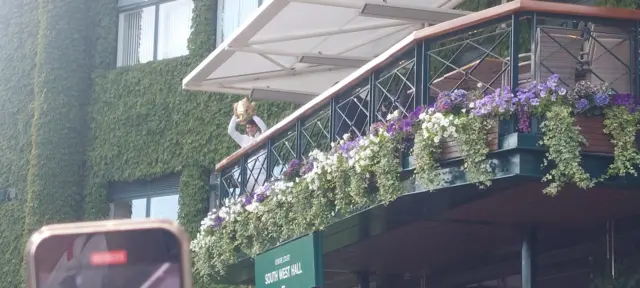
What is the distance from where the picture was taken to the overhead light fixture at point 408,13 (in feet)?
36.2

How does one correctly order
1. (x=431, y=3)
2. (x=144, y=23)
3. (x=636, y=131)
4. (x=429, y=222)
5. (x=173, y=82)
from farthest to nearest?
1. (x=144, y=23)
2. (x=173, y=82)
3. (x=431, y=3)
4. (x=429, y=222)
5. (x=636, y=131)

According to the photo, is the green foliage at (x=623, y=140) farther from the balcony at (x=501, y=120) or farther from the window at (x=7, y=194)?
the window at (x=7, y=194)

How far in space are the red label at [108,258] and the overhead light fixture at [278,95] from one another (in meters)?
10.6

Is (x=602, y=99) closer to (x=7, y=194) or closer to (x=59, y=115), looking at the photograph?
(x=59, y=115)

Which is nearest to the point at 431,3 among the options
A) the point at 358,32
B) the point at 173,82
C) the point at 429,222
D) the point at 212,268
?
the point at 358,32

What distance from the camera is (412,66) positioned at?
30.1ft

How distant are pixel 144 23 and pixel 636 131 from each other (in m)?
13.9

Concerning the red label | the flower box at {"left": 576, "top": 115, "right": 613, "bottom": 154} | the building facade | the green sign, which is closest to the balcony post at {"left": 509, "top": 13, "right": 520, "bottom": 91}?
the flower box at {"left": 576, "top": 115, "right": 613, "bottom": 154}

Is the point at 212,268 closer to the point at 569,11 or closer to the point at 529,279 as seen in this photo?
the point at 529,279

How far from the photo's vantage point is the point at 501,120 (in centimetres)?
809

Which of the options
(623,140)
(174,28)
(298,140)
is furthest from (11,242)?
(623,140)

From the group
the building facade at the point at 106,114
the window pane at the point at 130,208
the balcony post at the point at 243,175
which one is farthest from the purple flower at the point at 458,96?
the window pane at the point at 130,208

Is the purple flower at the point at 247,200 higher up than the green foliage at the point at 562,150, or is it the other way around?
the purple flower at the point at 247,200

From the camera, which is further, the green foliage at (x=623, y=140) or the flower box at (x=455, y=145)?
the flower box at (x=455, y=145)
